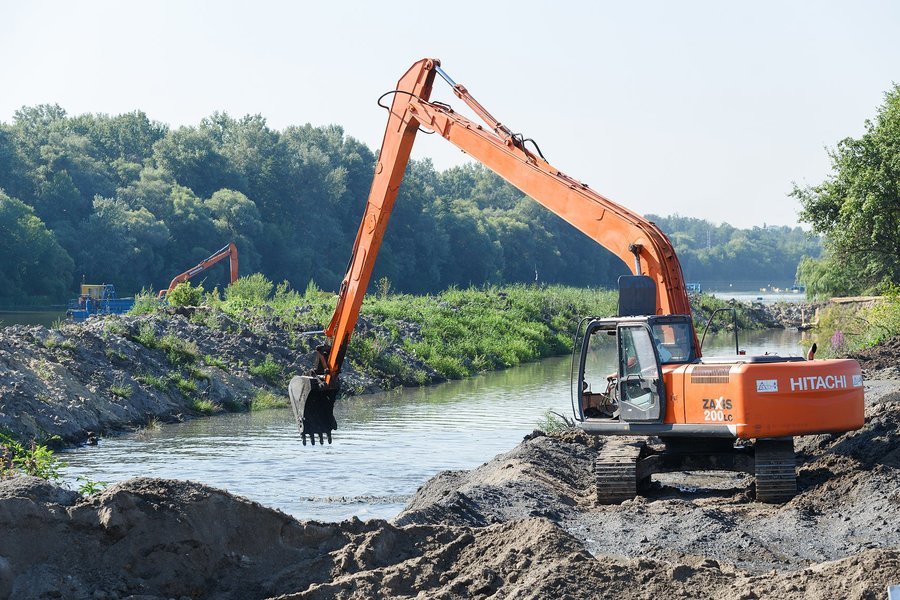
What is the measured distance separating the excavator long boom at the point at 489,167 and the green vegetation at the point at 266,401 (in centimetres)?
939

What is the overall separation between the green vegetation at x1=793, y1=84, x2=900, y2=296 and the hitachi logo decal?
1906 cm

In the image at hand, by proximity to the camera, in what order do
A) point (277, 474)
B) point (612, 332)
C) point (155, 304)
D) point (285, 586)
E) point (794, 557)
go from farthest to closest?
1. point (155, 304)
2. point (277, 474)
3. point (612, 332)
4. point (794, 557)
5. point (285, 586)

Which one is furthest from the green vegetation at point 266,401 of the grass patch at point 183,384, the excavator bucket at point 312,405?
the excavator bucket at point 312,405

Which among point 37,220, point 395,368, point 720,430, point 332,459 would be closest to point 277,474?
point 332,459

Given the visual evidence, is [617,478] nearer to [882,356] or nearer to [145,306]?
[882,356]

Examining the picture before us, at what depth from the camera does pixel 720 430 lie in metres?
12.4

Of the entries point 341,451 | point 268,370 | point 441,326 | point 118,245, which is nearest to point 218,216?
point 118,245

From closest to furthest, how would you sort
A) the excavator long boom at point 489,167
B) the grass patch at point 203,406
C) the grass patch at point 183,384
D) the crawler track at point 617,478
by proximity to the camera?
the crawler track at point 617,478
the excavator long boom at point 489,167
the grass patch at point 203,406
the grass patch at point 183,384

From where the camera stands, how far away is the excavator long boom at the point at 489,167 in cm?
1367

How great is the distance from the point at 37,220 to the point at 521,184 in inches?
2240

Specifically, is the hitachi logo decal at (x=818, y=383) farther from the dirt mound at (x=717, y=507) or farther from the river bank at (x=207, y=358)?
the river bank at (x=207, y=358)

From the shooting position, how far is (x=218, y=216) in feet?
257

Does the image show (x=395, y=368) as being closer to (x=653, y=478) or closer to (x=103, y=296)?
(x=653, y=478)

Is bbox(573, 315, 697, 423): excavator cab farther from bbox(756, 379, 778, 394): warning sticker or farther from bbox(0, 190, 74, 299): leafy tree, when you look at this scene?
bbox(0, 190, 74, 299): leafy tree
